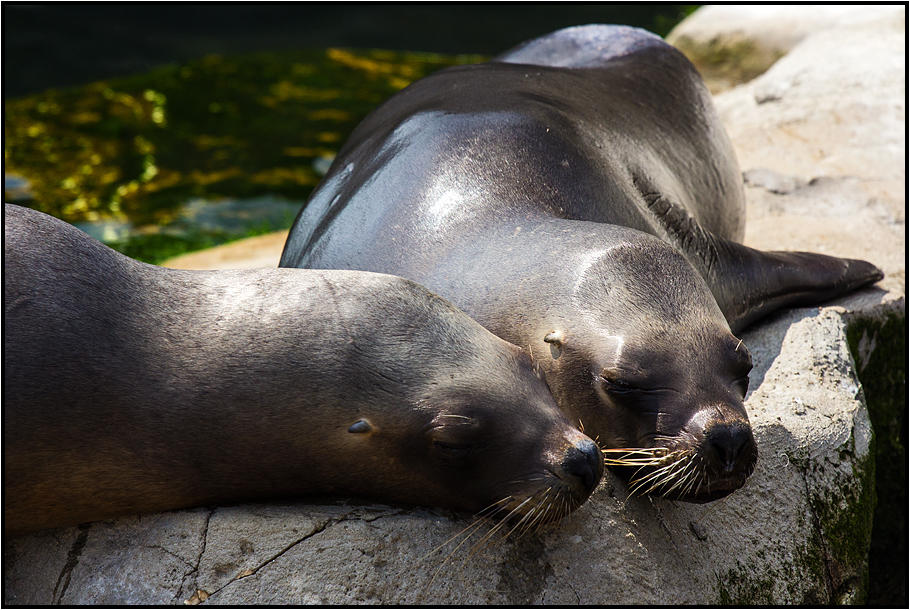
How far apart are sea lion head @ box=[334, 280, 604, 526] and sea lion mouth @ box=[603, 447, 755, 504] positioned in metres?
0.29

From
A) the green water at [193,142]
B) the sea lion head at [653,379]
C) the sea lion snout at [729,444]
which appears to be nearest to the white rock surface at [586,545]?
the sea lion head at [653,379]

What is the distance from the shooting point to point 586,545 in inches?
113

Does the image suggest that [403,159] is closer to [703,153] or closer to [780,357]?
[780,357]

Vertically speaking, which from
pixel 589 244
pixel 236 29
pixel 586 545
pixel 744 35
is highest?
pixel 589 244

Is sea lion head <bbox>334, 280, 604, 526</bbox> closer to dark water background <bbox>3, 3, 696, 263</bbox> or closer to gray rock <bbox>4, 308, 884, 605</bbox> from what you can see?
gray rock <bbox>4, 308, 884, 605</bbox>

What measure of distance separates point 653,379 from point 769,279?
1.69 meters

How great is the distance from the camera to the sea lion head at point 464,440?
2686mm

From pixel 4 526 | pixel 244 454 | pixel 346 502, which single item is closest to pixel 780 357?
pixel 346 502

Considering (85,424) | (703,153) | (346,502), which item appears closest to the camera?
(85,424)

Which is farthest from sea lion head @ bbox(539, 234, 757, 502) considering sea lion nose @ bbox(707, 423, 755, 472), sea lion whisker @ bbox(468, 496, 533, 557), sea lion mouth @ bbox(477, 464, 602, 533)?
sea lion whisker @ bbox(468, 496, 533, 557)

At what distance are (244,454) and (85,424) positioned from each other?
1.48 ft

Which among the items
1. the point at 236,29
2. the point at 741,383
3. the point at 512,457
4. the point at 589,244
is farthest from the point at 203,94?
the point at 512,457

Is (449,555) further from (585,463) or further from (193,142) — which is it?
(193,142)

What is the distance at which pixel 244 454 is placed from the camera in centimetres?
268
